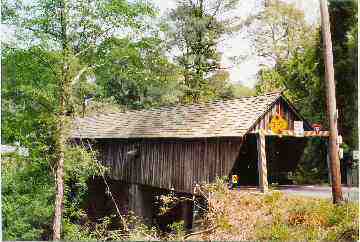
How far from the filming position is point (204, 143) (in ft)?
49.1

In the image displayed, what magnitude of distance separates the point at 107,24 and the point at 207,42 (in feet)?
37.4

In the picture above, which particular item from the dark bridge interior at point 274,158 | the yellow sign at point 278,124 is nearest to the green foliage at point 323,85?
the dark bridge interior at point 274,158

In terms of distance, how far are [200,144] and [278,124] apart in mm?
2880

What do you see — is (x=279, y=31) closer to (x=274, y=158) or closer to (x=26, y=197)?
(x=274, y=158)

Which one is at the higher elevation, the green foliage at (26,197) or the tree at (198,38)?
the tree at (198,38)

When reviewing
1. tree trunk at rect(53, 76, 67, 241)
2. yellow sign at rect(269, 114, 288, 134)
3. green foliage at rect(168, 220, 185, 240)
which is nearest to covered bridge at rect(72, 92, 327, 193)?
yellow sign at rect(269, 114, 288, 134)

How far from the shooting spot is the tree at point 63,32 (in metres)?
13.7

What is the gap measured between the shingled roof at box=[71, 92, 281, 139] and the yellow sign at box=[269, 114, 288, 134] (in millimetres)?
706

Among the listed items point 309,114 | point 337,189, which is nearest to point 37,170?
point 337,189

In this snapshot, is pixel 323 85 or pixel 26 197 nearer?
pixel 26 197

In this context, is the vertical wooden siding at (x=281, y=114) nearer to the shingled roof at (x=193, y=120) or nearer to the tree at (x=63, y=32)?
the shingled roof at (x=193, y=120)

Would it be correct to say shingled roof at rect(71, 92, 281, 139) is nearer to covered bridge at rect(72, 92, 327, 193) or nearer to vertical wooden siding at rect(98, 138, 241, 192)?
covered bridge at rect(72, 92, 327, 193)

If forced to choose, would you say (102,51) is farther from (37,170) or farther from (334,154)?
(334,154)

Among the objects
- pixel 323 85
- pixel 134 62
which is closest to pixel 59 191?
pixel 134 62
